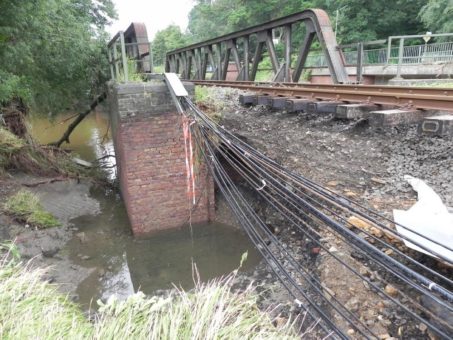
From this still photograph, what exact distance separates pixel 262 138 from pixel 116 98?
2.79 m

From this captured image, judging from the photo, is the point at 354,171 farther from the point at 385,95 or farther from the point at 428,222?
the point at 428,222

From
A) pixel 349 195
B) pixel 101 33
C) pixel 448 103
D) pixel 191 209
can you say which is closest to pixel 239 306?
pixel 349 195

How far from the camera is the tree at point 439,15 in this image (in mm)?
19594

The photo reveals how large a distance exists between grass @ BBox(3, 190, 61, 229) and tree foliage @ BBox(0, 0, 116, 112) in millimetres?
1921

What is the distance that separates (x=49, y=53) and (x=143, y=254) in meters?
5.84

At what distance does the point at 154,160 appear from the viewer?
6.82 metres

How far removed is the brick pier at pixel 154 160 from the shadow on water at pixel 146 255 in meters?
0.40

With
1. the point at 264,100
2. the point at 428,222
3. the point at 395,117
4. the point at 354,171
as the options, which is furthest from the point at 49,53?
the point at 428,222

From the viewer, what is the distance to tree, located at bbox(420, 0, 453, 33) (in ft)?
64.3

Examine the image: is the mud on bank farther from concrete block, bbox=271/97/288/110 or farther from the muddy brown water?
the muddy brown water

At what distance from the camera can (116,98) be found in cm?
645

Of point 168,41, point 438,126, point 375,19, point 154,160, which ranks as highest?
point 168,41

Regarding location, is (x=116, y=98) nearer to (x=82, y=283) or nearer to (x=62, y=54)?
(x=82, y=283)

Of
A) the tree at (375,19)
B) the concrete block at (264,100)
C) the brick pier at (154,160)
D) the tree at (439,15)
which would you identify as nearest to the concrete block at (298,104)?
the concrete block at (264,100)
